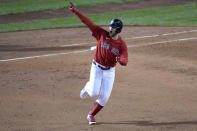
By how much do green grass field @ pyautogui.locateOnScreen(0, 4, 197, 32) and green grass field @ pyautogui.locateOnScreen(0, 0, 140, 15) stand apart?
7.12ft

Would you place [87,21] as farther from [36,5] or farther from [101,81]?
[36,5]

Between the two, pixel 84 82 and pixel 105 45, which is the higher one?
pixel 105 45

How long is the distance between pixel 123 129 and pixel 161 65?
5.50 m

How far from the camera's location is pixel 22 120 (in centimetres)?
969

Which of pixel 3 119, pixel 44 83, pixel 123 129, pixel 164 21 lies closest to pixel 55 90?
pixel 44 83

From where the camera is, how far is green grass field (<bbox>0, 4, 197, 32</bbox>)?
2103 cm

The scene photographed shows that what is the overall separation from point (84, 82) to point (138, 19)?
33.7ft

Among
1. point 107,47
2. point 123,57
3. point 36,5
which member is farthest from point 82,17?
point 36,5

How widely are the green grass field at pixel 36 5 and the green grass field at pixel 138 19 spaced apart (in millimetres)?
2170

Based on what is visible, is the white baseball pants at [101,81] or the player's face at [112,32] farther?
the white baseball pants at [101,81]

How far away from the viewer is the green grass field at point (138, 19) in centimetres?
2103

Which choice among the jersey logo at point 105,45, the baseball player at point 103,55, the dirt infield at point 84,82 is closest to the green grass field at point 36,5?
the dirt infield at point 84,82

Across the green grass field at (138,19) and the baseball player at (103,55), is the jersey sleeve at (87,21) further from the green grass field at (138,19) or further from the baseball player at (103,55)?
the green grass field at (138,19)

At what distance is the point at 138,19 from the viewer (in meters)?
22.2
